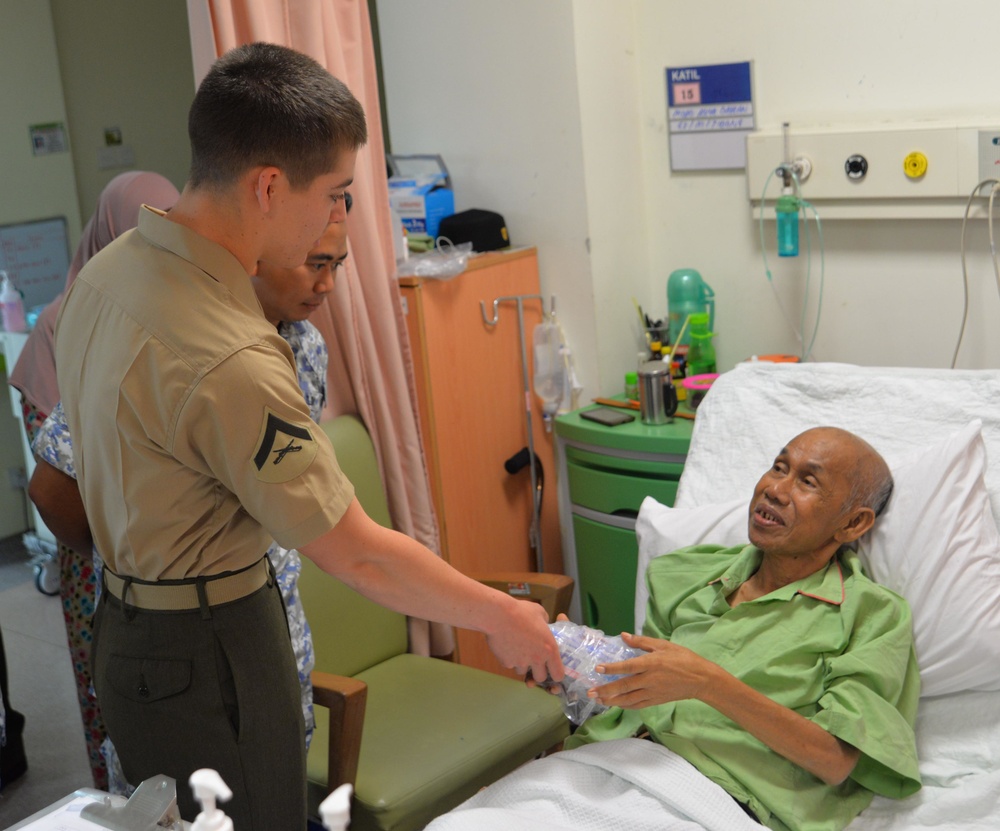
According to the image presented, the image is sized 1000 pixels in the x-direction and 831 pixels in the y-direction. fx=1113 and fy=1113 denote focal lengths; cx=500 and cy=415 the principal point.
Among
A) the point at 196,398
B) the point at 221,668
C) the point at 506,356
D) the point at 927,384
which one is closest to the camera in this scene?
the point at 196,398

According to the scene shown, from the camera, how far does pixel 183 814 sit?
5.48 ft

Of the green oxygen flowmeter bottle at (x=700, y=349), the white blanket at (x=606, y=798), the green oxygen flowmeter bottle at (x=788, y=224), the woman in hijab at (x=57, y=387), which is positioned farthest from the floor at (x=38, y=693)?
the green oxygen flowmeter bottle at (x=788, y=224)

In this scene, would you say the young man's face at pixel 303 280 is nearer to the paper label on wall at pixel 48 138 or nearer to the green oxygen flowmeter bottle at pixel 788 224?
the green oxygen flowmeter bottle at pixel 788 224

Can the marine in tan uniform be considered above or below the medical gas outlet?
below

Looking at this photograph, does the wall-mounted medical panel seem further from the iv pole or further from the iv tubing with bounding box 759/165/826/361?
the iv pole

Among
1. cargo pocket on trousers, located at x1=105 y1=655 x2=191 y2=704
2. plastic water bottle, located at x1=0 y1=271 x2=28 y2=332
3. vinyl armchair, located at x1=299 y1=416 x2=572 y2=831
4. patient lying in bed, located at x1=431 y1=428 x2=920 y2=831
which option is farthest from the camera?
plastic water bottle, located at x1=0 y1=271 x2=28 y2=332

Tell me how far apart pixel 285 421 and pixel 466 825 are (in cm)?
66

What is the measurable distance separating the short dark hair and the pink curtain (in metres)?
1.10

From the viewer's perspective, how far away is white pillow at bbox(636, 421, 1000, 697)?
1876 millimetres

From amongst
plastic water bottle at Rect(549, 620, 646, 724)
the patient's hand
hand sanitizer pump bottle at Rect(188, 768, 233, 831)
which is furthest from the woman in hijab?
hand sanitizer pump bottle at Rect(188, 768, 233, 831)

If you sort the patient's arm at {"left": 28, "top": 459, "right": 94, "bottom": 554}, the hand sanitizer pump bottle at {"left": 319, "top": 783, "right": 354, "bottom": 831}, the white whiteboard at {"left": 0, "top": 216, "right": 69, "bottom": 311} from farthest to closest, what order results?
the white whiteboard at {"left": 0, "top": 216, "right": 69, "bottom": 311}, the patient's arm at {"left": 28, "top": 459, "right": 94, "bottom": 554}, the hand sanitizer pump bottle at {"left": 319, "top": 783, "right": 354, "bottom": 831}

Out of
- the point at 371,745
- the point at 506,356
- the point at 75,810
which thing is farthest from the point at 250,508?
the point at 506,356

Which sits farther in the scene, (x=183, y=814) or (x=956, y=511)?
(x=956, y=511)

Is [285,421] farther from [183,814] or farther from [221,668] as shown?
[183,814]
